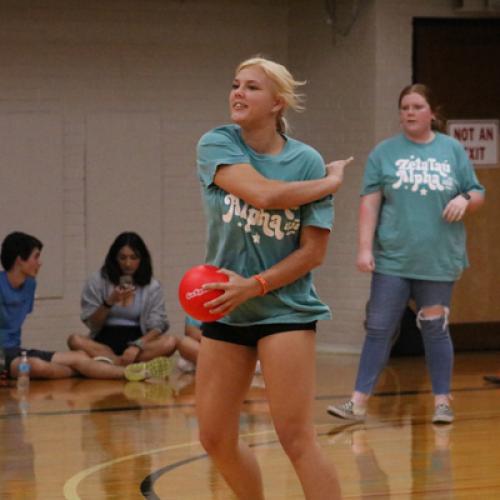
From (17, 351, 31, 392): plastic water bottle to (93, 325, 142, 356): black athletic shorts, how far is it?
26.8 inches

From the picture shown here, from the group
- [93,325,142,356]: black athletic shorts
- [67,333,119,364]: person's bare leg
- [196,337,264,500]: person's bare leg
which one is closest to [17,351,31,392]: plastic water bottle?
[67,333,119,364]: person's bare leg

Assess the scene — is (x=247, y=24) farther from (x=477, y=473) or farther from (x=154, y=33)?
(x=477, y=473)

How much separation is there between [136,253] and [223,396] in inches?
192

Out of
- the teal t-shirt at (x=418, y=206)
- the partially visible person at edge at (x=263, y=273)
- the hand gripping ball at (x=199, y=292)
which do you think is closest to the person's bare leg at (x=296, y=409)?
the partially visible person at edge at (x=263, y=273)

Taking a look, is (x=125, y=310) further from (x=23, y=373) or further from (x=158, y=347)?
(x=23, y=373)

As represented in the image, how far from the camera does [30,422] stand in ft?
23.1

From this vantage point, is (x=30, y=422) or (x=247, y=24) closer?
(x=30, y=422)

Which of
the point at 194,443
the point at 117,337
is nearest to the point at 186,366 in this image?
the point at 117,337

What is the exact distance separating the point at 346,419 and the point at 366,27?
373cm

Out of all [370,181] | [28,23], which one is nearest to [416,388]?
[370,181]

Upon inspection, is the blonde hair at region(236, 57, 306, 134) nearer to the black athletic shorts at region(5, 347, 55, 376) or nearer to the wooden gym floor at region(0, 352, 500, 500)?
the wooden gym floor at region(0, 352, 500, 500)

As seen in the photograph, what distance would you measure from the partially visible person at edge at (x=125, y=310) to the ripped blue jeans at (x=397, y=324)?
2.43 m

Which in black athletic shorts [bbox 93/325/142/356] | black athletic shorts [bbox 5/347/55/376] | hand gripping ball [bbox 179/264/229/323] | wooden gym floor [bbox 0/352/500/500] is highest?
hand gripping ball [bbox 179/264/229/323]

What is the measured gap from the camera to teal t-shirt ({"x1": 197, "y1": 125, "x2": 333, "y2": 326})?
413 cm
